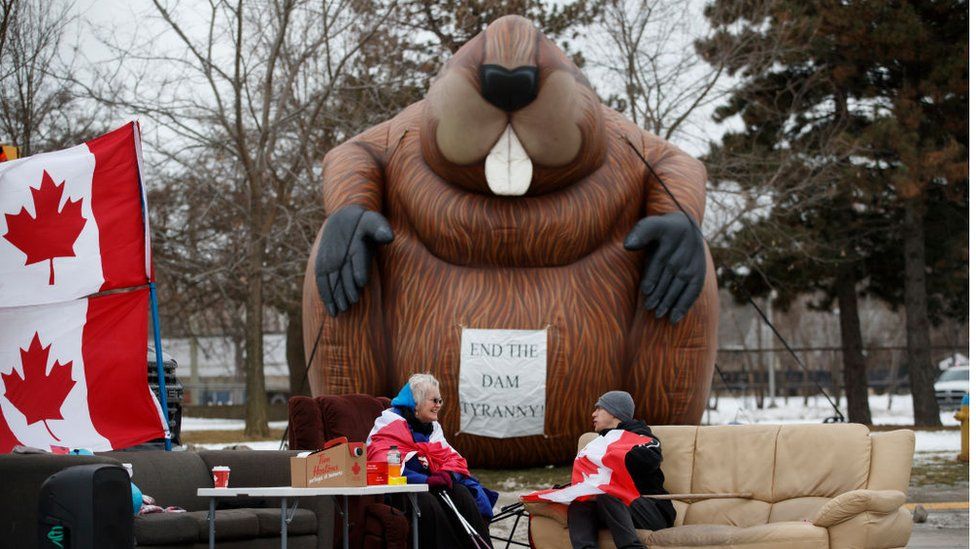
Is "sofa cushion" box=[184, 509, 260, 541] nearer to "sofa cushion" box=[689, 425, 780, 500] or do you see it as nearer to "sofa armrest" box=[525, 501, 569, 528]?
"sofa armrest" box=[525, 501, 569, 528]

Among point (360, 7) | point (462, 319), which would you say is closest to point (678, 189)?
point (462, 319)

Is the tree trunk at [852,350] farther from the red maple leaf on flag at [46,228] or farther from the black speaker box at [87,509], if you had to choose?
the black speaker box at [87,509]

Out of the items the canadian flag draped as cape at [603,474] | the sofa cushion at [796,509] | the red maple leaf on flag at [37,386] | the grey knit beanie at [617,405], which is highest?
the red maple leaf on flag at [37,386]

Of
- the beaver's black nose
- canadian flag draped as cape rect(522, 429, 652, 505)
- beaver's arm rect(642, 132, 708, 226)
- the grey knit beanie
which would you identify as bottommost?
canadian flag draped as cape rect(522, 429, 652, 505)

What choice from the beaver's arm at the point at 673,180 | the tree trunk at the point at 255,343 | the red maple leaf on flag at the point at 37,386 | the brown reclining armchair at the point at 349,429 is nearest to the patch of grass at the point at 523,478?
the beaver's arm at the point at 673,180

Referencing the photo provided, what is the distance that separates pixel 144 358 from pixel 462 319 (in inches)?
133

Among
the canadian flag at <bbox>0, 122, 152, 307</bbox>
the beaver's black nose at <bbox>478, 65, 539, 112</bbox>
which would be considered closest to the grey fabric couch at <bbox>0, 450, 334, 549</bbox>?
the canadian flag at <bbox>0, 122, 152, 307</bbox>

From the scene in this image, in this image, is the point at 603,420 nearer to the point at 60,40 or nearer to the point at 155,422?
the point at 155,422

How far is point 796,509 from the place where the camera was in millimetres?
6617

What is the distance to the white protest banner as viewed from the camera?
30.9ft

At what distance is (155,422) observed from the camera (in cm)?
645

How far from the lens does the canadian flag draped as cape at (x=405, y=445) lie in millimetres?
6434

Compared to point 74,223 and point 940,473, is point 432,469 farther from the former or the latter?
point 940,473

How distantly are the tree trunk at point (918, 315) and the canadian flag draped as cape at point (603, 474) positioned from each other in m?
14.4
